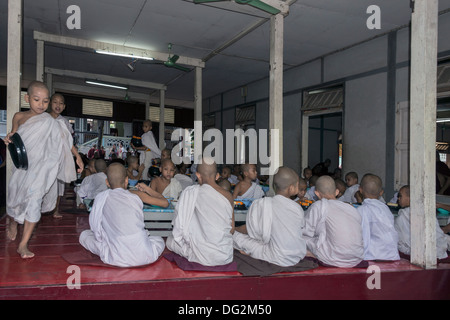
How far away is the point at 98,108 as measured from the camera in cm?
1509

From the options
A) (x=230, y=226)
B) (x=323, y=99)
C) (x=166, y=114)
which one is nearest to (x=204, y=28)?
(x=323, y=99)

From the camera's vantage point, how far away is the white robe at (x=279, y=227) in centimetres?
326

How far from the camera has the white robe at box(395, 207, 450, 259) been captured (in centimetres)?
391

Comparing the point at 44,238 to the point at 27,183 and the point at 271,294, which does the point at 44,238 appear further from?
the point at 271,294

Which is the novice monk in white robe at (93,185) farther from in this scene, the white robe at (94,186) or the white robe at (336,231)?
the white robe at (336,231)

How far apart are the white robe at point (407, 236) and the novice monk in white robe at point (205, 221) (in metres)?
2.16

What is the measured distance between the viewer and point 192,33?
770 centimetres

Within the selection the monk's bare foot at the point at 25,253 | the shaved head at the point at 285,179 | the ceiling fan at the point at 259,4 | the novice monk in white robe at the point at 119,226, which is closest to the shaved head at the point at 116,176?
the novice monk in white robe at the point at 119,226

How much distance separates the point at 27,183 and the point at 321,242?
2937 millimetres

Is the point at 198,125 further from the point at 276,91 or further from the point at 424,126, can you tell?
the point at 424,126

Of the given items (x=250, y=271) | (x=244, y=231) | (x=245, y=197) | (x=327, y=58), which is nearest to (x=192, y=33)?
(x=327, y=58)

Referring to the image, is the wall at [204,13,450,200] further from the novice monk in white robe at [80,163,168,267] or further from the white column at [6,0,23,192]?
the white column at [6,0,23,192]

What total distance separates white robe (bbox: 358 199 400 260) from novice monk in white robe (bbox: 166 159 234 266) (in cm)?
155

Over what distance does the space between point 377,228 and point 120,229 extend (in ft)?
8.72
